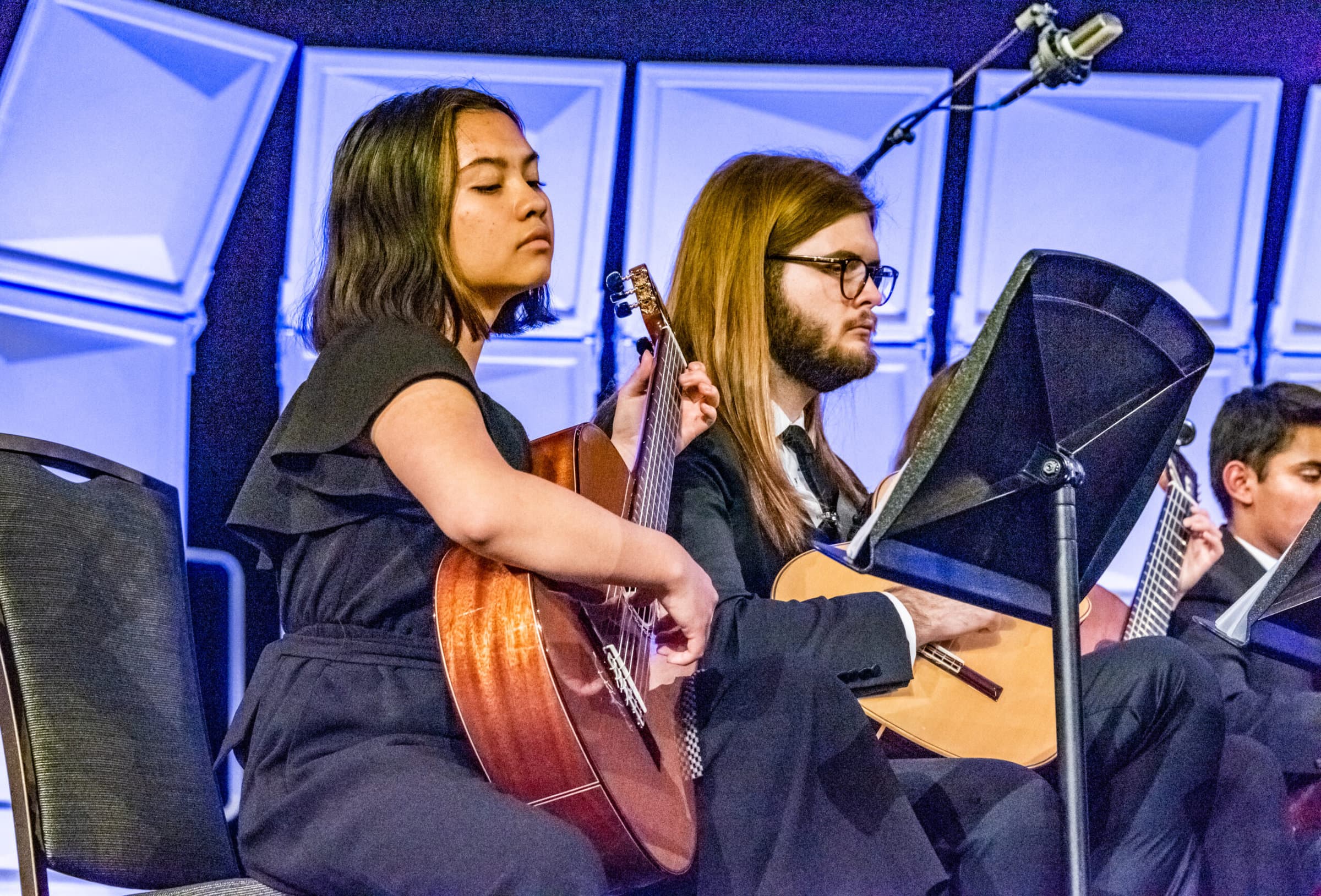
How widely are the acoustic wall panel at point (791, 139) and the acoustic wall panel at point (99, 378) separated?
1.12 metres

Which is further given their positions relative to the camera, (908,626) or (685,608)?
(908,626)

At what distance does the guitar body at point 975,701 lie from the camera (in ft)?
6.81

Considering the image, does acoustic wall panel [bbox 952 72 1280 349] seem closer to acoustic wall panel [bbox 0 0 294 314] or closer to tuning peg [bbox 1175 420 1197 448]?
tuning peg [bbox 1175 420 1197 448]

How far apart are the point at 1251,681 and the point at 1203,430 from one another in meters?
0.91

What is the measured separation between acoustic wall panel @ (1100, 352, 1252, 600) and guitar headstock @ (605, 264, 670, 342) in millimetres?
1790

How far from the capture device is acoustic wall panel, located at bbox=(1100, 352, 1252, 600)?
349 centimetres

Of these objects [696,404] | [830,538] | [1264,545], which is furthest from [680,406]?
[1264,545]

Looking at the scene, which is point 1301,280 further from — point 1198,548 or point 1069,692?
point 1069,692

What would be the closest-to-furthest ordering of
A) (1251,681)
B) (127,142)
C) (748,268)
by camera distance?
(748,268) < (1251,681) < (127,142)

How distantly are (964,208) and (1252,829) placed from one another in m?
1.94

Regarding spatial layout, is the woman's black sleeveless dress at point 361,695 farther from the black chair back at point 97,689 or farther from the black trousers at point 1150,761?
the black trousers at point 1150,761

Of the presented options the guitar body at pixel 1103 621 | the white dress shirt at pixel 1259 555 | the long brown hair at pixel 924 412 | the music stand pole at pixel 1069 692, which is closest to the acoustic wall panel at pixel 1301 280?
the white dress shirt at pixel 1259 555

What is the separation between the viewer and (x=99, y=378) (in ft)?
9.47

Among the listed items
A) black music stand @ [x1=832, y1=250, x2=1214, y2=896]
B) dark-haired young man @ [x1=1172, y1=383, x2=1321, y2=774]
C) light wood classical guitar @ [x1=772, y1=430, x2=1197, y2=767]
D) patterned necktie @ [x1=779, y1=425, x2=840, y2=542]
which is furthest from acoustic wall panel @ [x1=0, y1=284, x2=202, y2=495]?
dark-haired young man @ [x1=1172, y1=383, x2=1321, y2=774]
